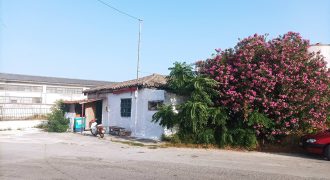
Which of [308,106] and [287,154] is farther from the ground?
[308,106]

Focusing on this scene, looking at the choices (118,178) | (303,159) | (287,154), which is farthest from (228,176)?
(287,154)

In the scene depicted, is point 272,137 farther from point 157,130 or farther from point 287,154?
point 157,130

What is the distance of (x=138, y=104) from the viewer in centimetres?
Result: 2025

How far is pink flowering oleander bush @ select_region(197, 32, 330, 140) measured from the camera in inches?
589

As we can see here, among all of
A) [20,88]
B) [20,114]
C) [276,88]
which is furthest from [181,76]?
[20,88]

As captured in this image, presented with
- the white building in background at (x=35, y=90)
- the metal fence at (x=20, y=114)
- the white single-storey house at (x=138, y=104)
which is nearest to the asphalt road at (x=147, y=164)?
the white single-storey house at (x=138, y=104)

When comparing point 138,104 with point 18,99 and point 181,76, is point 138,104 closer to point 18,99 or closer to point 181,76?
point 181,76

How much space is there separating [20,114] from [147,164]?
2012cm

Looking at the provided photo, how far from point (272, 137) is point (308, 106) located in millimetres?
2095

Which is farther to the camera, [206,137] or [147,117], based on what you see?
[147,117]

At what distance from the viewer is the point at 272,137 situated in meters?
15.7

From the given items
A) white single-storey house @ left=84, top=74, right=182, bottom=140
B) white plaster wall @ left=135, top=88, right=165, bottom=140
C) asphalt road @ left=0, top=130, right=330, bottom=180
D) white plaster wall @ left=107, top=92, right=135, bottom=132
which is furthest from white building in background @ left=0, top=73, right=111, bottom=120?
asphalt road @ left=0, top=130, right=330, bottom=180

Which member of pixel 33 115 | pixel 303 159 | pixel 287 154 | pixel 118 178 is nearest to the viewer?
pixel 118 178

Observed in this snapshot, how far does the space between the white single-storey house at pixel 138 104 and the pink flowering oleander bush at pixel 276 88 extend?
4.12 m
